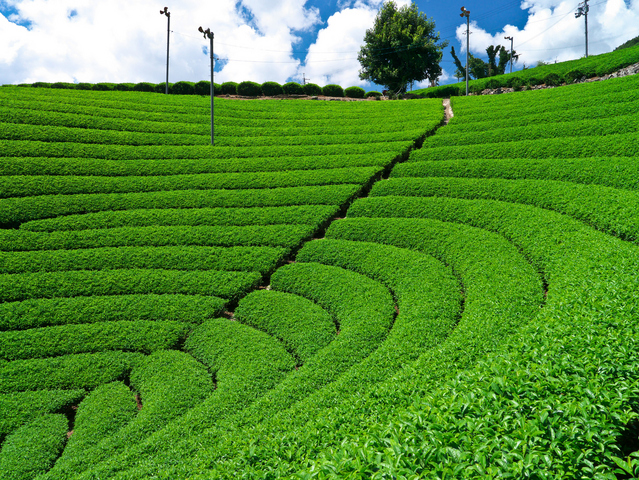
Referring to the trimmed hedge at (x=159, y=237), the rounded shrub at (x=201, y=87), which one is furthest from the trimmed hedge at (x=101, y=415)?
the rounded shrub at (x=201, y=87)

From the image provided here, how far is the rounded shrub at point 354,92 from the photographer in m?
48.8

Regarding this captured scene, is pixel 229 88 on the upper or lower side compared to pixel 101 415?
upper

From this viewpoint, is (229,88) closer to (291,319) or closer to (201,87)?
(201,87)

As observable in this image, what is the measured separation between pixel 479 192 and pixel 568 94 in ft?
45.7

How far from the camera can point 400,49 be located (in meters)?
53.2

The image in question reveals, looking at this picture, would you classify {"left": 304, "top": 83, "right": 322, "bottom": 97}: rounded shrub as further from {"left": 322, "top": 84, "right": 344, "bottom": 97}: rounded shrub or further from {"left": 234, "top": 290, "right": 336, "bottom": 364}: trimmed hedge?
{"left": 234, "top": 290, "right": 336, "bottom": 364}: trimmed hedge

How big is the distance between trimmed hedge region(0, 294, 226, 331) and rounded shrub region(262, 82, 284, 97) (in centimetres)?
3869

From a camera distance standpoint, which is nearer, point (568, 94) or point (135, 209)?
point (135, 209)

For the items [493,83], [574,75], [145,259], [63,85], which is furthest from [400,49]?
[145,259]

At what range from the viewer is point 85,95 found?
3284cm

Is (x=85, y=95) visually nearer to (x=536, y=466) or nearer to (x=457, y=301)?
(x=457, y=301)

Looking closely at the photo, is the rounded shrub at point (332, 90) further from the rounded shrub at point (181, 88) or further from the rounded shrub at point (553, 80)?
the rounded shrub at point (553, 80)

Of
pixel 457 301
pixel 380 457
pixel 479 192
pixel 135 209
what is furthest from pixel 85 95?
pixel 380 457

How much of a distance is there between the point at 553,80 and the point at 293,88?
27379 millimetres
